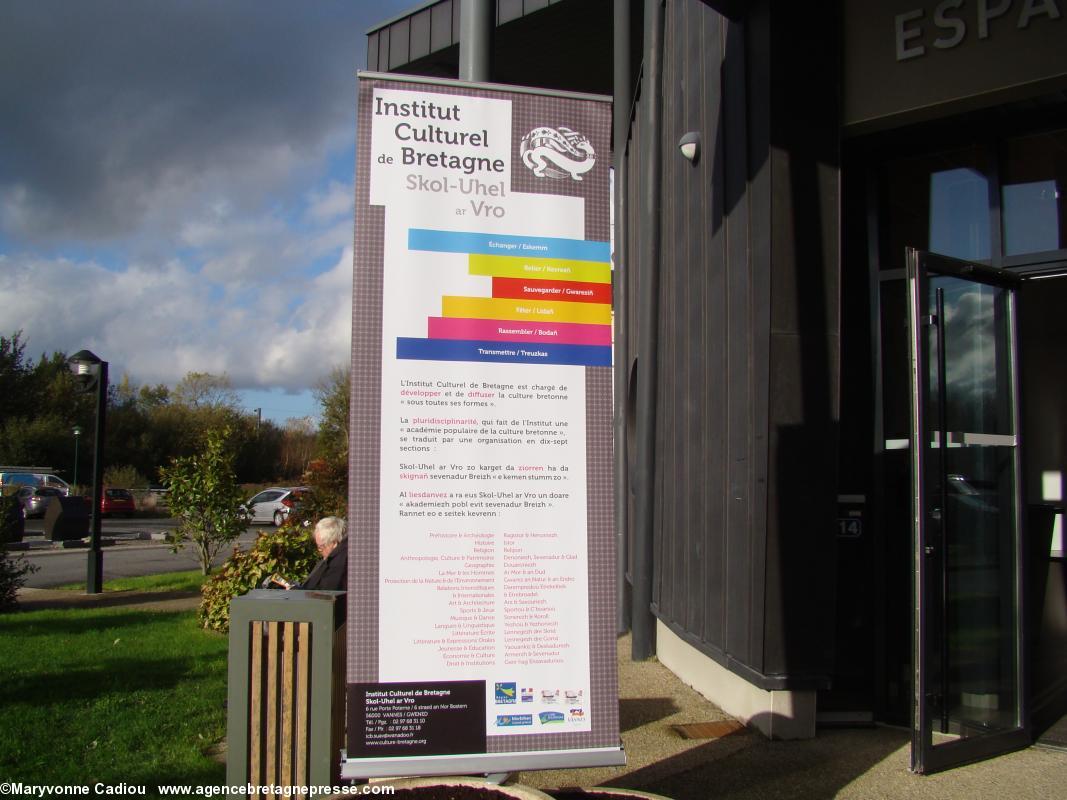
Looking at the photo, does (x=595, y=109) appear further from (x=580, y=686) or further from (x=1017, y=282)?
(x=1017, y=282)

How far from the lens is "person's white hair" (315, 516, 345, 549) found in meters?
5.36

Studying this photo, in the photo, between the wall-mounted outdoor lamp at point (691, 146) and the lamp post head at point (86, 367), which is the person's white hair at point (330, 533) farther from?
the lamp post head at point (86, 367)

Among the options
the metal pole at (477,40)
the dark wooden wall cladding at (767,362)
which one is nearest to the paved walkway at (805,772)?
the dark wooden wall cladding at (767,362)

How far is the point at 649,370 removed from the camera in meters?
7.40

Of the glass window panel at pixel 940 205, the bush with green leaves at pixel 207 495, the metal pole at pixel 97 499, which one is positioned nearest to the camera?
the glass window panel at pixel 940 205

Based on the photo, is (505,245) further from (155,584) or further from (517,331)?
(155,584)

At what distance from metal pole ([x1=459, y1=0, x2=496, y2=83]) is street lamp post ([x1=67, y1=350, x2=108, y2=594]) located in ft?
33.3

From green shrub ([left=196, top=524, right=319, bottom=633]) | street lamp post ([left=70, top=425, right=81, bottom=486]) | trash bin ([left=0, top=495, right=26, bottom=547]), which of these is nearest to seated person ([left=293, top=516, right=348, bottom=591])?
green shrub ([left=196, top=524, right=319, bottom=633])

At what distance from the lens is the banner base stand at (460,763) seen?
295 cm

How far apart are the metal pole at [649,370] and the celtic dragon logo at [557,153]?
4229 mm

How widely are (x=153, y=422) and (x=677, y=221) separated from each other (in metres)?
58.4

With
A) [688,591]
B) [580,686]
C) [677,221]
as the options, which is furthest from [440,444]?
[677,221]

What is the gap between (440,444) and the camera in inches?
121

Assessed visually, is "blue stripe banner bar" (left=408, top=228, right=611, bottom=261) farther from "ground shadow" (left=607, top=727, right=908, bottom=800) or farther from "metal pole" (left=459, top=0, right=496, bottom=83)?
"ground shadow" (left=607, top=727, right=908, bottom=800)
